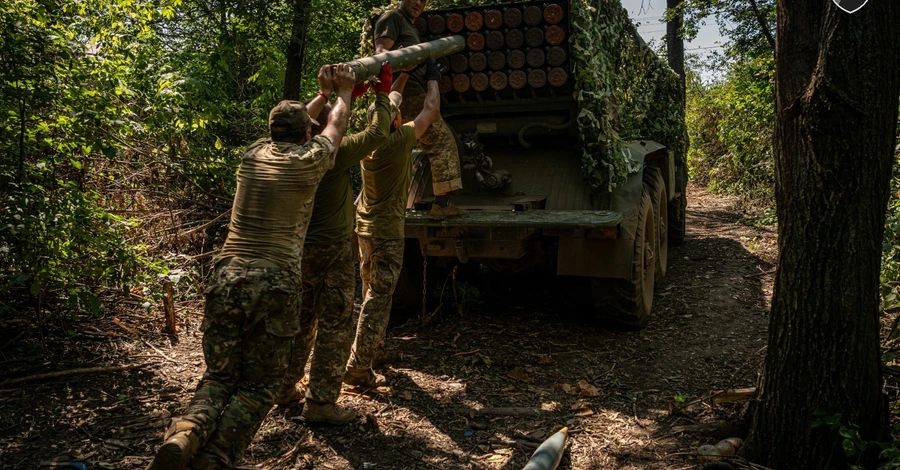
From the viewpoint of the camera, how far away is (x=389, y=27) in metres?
5.39

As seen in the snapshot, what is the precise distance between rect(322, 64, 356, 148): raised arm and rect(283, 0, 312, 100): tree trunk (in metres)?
4.04

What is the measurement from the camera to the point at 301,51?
313 inches

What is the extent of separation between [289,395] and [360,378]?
527mm

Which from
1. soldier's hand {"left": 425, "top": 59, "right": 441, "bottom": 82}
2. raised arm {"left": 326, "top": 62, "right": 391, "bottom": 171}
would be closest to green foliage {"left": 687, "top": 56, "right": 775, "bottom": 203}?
soldier's hand {"left": 425, "top": 59, "right": 441, "bottom": 82}

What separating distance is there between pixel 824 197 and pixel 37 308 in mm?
5070

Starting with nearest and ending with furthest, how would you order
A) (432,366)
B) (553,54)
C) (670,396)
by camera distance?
(670,396), (432,366), (553,54)

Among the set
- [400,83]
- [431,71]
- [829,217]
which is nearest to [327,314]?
[400,83]

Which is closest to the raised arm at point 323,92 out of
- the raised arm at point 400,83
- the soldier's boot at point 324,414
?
the raised arm at point 400,83

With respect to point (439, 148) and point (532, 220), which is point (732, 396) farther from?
point (439, 148)

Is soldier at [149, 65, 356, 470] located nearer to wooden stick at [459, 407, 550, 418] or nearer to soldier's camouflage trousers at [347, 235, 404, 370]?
soldier's camouflage trousers at [347, 235, 404, 370]

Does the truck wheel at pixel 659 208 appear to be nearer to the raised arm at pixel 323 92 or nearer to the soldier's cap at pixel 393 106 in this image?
the soldier's cap at pixel 393 106

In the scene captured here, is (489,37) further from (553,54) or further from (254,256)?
(254,256)

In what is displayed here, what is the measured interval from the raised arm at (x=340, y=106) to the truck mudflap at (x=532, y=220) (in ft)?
5.44

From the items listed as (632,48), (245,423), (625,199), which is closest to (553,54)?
(625,199)
